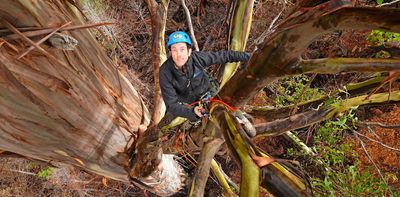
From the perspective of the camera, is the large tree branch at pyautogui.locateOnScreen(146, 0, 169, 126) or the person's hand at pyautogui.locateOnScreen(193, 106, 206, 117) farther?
the large tree branch at pyautogui.locateOnScreen(146, 0, 169, 126)

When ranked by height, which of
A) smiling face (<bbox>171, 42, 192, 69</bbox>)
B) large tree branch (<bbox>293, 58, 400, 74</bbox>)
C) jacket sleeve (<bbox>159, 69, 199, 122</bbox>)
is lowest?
jacket sleeve (<bbox>159, 69, 199, 122</bbox>)

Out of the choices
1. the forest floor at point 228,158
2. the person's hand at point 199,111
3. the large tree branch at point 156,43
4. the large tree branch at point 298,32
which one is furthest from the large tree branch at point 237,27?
the forest floor at point 228,158

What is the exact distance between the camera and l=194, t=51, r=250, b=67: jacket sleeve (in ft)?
6.72

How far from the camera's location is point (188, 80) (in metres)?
2.01

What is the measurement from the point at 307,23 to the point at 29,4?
0.88 metres

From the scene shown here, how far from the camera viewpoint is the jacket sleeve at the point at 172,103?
1894 mm

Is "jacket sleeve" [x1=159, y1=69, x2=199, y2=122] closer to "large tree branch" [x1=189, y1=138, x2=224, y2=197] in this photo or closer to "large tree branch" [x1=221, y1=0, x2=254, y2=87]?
"large tree branch" [x1=189, y1=138, x2=224, y2=197]

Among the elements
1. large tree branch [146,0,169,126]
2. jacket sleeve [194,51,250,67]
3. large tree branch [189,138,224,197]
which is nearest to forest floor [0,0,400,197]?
large tree branch [146,0,169,126]

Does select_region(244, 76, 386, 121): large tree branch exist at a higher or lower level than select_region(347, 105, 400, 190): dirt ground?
higher

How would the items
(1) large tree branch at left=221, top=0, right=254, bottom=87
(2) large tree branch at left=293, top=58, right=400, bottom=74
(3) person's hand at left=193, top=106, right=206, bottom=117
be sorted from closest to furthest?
1. (2) large tree branch at left=293, top=58, right=400, bottom=74
2. (3) person's hand at left=193, top=106, right=206, bottom=117
3. (1) large tree branch at left=221, top=0, right=254, bottom=87

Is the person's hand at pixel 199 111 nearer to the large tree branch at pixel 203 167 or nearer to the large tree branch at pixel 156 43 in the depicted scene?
the large tree branch at pixel 203 167

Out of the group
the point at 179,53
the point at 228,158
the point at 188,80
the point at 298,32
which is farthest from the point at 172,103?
the point at 228,158

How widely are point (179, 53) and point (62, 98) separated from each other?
2.25ft

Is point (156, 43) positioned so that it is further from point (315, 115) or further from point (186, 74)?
point (315, 115)
